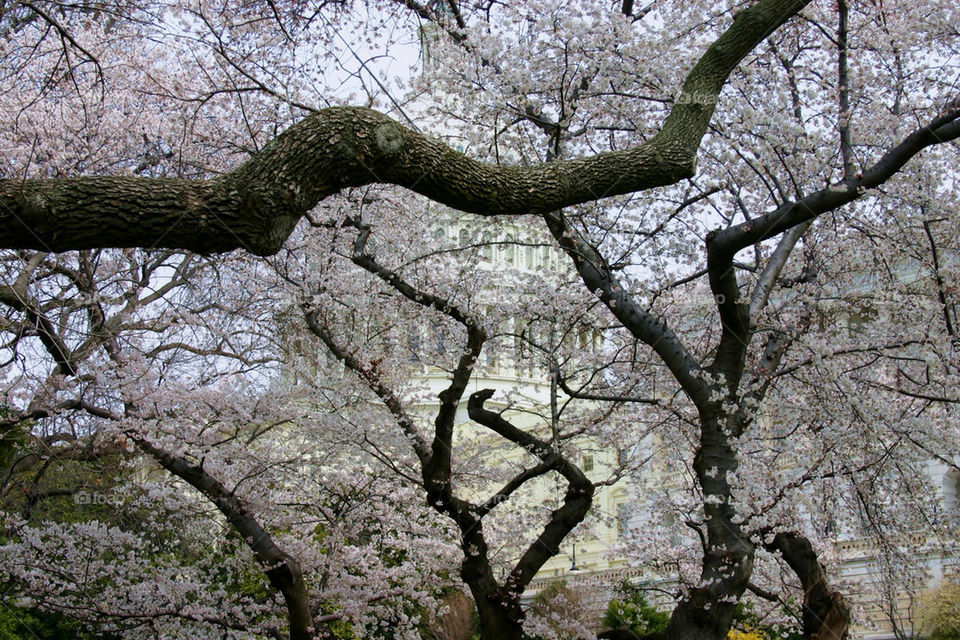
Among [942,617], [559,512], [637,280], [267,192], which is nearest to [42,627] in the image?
[559,512]

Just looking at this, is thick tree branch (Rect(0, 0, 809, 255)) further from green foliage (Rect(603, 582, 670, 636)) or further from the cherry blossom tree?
green foliage (Rect(603, 582, 670, 636))

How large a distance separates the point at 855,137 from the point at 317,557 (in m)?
6.99

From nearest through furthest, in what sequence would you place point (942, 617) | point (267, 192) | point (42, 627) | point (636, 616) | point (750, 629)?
1. point (267, 192)
2. point (42, 627)
3. point (750, 629)
4. point (942, 617)
5. point (636, 616)

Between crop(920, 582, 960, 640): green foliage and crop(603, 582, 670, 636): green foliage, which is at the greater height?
crop(603, 582, 670, 636): green foliage

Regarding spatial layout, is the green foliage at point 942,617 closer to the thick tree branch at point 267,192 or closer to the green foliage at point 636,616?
the green foliage at point 636,616

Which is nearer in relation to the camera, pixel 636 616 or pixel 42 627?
pixel 42 627

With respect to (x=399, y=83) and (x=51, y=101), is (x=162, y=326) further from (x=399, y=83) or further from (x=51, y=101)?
(x=51, y=101)

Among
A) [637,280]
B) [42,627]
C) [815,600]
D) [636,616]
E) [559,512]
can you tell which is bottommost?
[815,600]

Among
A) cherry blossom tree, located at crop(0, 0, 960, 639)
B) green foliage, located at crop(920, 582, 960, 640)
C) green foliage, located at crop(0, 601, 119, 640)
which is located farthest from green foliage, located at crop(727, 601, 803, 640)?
green foliage, located at crop(0, 601, 119, 640)

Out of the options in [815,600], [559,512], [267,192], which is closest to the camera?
[267,192]

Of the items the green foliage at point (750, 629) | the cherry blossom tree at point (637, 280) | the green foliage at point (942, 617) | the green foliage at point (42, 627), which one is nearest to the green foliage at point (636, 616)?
the green foliage at point (750, 629)

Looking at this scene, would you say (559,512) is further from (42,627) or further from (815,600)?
(42,627)

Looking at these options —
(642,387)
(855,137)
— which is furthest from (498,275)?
(855,137)

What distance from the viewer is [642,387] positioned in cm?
948
